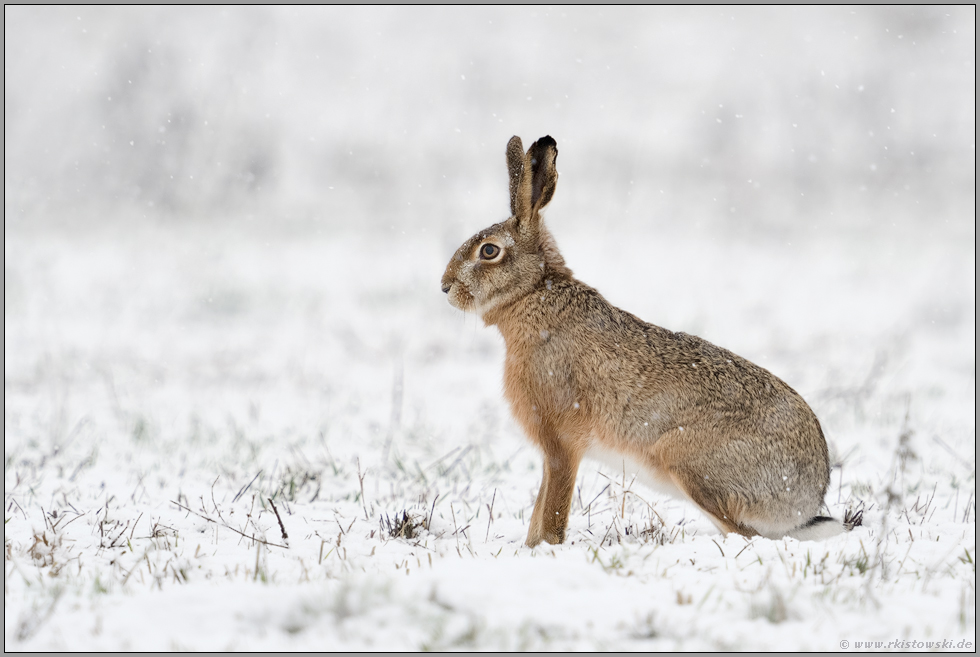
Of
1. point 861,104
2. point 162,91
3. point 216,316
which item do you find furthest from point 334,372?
point 861,104

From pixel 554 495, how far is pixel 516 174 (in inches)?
72.0

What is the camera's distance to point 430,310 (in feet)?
40.6

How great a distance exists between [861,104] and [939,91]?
6.35 feet

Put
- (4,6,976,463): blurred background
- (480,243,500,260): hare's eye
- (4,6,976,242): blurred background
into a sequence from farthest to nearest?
1. (4,6,976,242): blurred background
2. (4,6,976,463): blurred background
3. (480,243,500,260): hare's eye

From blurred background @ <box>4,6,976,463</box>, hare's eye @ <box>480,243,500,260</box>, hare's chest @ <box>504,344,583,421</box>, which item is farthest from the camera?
blurred background @ <box>4,6,976,463</box>

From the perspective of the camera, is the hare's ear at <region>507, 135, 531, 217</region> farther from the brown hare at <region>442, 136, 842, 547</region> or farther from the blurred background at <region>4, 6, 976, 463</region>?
the blurred background at <region>4, 6, 976, 463</region>

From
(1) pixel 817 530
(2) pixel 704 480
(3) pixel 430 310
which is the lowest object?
(1) pixel 817 530

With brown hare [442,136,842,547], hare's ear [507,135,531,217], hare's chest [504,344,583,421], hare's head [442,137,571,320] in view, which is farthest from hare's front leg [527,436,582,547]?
hare's ear [507,135,531,217]

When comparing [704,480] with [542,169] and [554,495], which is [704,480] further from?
[542,169]

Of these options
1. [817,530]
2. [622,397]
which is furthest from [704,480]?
[817,530]

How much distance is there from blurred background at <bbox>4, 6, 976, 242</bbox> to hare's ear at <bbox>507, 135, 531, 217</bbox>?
10721 millimetres

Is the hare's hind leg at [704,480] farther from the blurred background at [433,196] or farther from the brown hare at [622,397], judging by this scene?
the blurred background at [433,196]

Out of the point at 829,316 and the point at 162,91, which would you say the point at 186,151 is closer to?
the point at 162,91

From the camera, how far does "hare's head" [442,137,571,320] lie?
15.7 ft
